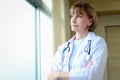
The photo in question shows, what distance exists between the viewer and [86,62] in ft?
4.76

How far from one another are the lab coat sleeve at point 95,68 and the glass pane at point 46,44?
99 cm

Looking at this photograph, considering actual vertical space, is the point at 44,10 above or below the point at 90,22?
above

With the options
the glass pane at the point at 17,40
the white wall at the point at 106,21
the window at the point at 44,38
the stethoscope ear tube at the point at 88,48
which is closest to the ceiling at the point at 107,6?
the white wall at the point at 106,21

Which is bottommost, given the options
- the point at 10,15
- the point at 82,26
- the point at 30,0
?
the point at 82,26

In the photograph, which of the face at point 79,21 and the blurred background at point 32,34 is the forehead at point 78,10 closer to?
the face at point 79,21

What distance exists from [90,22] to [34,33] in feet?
3.20

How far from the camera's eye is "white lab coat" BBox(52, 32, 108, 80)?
1376 mm

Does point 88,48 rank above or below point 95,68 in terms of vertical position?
above

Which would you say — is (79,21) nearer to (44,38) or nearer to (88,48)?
(88,48)

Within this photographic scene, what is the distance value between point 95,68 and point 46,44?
3.82ft

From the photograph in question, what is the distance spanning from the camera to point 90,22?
1.63m

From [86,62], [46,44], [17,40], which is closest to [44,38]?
[46,44]

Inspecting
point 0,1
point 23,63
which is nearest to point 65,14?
point 23,63

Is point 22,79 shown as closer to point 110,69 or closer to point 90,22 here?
point 90,22
